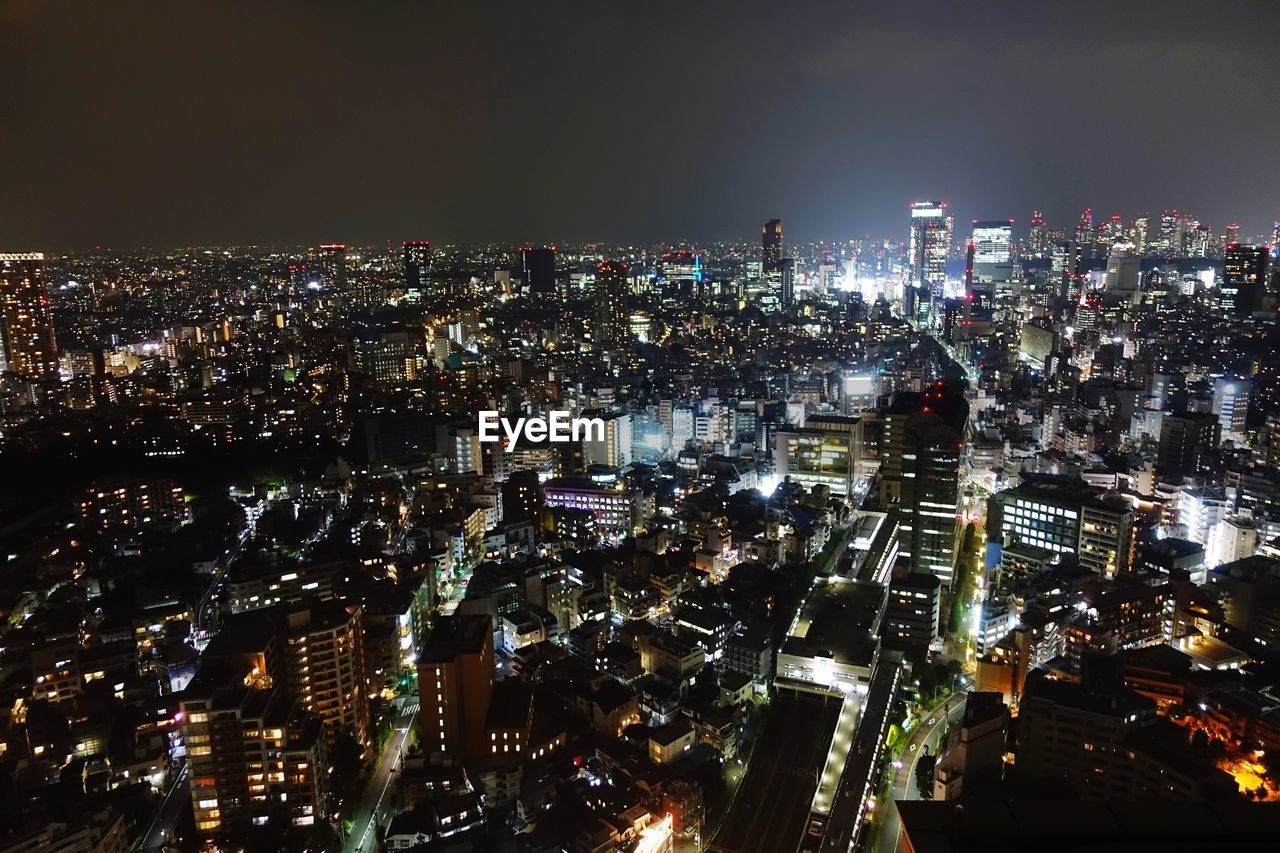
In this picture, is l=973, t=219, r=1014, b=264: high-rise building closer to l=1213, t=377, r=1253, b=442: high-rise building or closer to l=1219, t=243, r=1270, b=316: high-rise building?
l=1219, t=243, r=1270, b=316: high-rise building

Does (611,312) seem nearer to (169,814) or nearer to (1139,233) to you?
(169,814)

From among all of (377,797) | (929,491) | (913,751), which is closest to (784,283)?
(929,491)

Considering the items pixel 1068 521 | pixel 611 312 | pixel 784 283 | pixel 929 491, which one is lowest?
pixel 1068 521

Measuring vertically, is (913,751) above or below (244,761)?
below

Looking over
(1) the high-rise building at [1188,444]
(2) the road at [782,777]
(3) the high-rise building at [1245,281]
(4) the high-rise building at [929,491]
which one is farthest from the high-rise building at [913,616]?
(3) the high-rise building at [1245,281]

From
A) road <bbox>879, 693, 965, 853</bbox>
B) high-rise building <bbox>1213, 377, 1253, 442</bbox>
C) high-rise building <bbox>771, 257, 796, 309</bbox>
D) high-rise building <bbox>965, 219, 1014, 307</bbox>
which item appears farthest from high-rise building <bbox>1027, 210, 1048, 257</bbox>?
road <bbox>879, 693, 965, 853</bbox>
